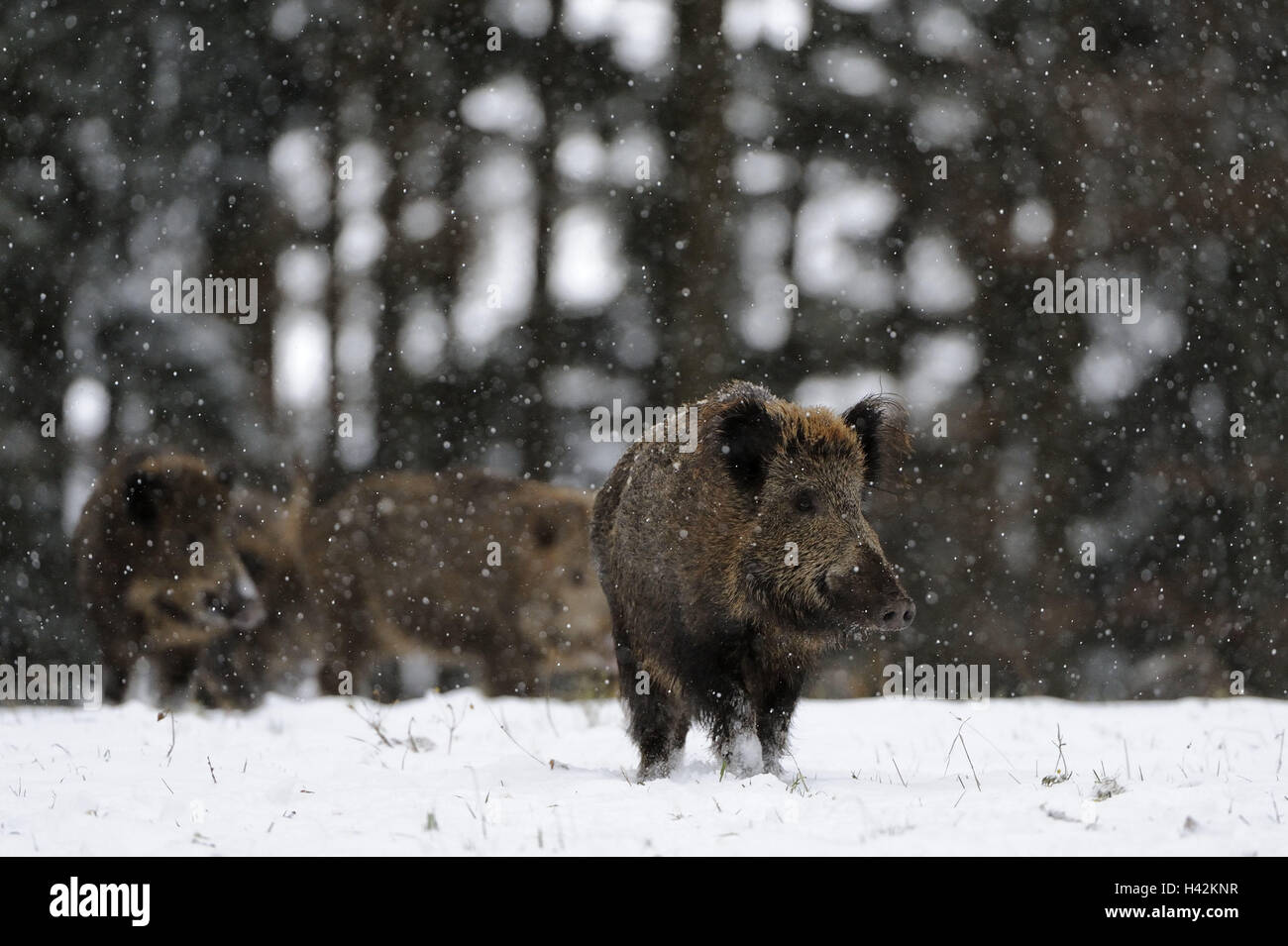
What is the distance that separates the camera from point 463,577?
1285cm

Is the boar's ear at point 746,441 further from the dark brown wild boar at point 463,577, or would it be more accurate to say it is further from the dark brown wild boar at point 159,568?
the dark brown wild boar at point 463,577

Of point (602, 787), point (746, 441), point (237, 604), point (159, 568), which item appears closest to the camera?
point (602, 787)

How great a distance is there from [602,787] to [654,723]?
0.92 m

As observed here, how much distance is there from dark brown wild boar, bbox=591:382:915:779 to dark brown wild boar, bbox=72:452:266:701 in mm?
6123

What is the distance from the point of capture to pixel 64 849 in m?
3.68

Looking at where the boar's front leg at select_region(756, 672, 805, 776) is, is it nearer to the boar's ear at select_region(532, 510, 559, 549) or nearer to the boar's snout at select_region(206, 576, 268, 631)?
the boar's snout at select_region(206, 576, 268, 631)

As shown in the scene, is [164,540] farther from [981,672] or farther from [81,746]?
[981,672]
